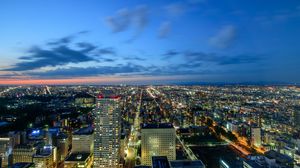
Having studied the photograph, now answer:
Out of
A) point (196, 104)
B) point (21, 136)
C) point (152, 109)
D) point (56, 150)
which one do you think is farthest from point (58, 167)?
point (196, 104)

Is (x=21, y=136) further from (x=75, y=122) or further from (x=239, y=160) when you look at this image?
(x=239, y=160)

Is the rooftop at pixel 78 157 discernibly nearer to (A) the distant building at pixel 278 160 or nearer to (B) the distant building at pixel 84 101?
(A) the distant building at pixel 278 160

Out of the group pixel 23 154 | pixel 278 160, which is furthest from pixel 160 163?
pixel 23 154

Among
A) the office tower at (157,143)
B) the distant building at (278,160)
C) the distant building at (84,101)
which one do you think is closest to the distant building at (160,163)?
the office tower at (157,143)

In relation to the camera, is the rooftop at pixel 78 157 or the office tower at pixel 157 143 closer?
the office tower at pixel 157 143

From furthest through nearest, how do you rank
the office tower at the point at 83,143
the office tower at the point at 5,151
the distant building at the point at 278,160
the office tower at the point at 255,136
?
1. the office tower at the point at 255,136
2. the office tower at the point at 83,143
3. the office tower at the point at 5,151
4. the distant building at the point at 278,160

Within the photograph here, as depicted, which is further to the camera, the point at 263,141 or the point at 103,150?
the point at 263,141

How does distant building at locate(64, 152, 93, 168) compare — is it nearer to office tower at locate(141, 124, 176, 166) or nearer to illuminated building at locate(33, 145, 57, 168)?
illuminated building at locate(33, 145, 57, 168)
